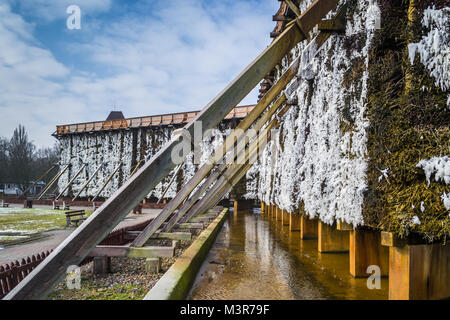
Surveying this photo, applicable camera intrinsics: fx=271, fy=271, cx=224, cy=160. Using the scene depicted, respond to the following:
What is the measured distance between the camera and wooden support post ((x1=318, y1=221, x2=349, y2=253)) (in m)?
6.66

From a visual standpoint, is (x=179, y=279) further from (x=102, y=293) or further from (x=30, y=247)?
(x=30, y=247)

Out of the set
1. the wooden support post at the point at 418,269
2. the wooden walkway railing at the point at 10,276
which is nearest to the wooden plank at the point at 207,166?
the wooden walkway railing at the point at 10,276

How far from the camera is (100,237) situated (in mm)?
2170

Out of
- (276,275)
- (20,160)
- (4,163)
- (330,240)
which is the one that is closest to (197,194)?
(276,275)

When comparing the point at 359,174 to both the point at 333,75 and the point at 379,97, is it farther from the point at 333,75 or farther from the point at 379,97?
the point at 333,75

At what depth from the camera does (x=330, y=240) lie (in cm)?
672

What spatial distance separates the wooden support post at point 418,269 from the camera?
10.1 ft

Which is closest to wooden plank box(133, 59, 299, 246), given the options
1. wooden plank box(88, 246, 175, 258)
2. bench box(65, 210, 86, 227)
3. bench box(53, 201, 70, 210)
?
wooden plank box(88, 246, 175, 258)

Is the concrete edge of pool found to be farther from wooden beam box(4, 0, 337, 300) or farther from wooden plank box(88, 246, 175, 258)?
Result: wooden beam box(4, 0, 337, 300)

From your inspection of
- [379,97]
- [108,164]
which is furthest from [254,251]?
[108,164]

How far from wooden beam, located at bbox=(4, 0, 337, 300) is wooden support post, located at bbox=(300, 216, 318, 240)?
660 centimetres

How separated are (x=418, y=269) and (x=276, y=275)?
239 centimetres

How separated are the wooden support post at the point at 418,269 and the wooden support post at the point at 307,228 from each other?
5331 millimetres

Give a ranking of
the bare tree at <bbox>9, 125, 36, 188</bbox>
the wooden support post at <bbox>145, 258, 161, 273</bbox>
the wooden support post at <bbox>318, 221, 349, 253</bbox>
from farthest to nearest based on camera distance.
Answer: the bare tree at <bbox>9, 125, 36, 188</bbox> < the wooden support post at <bbox>318, 221, 349, 253</bbox> < the wooden support post at <bbox>145, 258, 161, 273</bbox>
